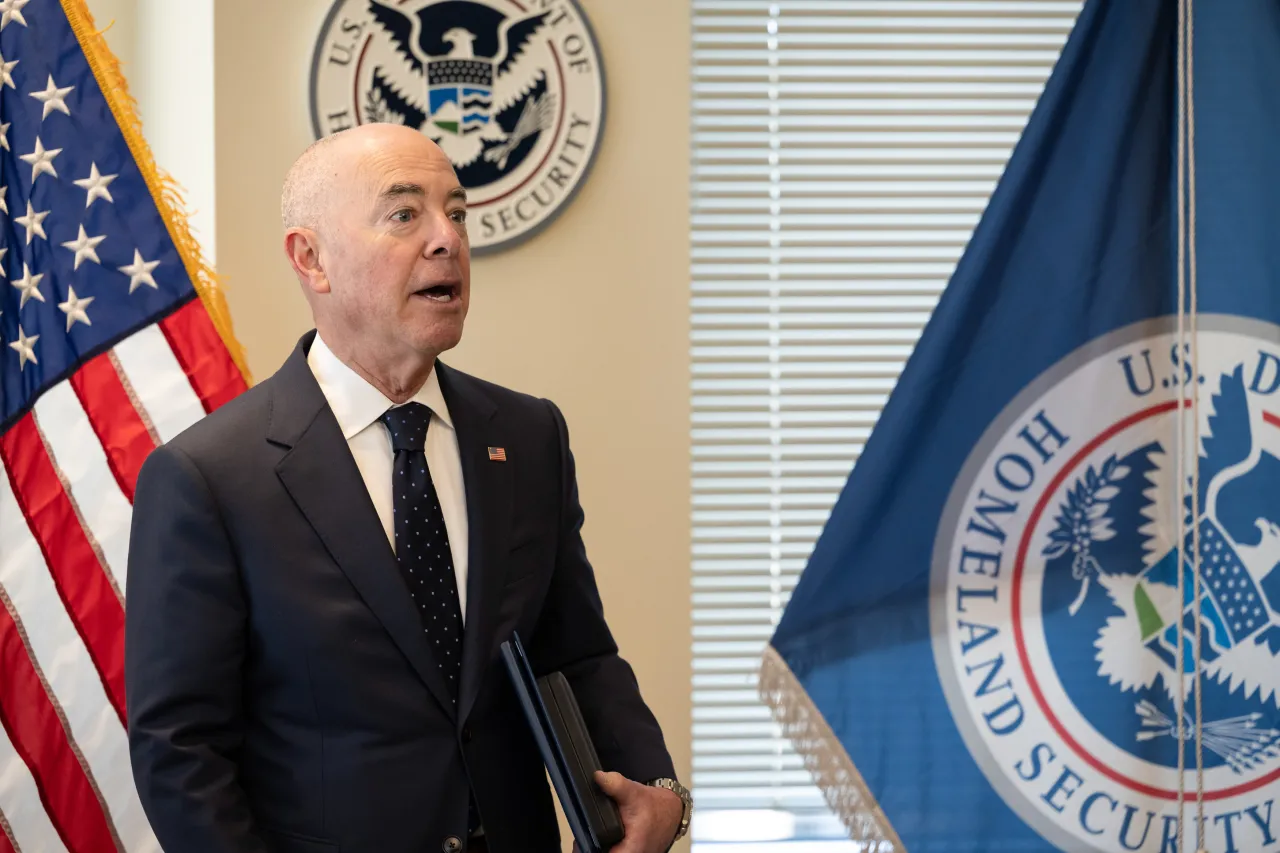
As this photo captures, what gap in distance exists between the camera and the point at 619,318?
2.47 metres

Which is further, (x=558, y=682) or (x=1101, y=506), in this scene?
(x=1101, y=506)

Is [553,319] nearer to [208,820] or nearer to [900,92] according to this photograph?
[900,92]

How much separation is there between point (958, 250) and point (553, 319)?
0.94m

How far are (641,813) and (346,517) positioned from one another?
48 cm

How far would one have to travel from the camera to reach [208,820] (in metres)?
1.23

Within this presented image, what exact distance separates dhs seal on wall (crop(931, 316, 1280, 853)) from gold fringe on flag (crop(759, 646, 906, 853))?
199 mm

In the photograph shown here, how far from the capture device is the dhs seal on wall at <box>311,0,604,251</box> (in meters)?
2.38

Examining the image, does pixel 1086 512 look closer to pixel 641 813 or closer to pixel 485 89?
pixel 641 813

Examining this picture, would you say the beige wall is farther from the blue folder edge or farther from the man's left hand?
the blue folder edge

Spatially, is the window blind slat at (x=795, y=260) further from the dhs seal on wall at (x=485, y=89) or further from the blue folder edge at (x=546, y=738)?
the blue folder edge at (x=546, y=738)

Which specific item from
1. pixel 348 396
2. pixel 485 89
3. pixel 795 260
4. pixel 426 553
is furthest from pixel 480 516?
pixel 795 260

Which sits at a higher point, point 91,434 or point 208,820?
point 91,434

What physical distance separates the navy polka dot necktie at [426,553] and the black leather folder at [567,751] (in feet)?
0.28

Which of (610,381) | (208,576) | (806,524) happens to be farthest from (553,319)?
(208,576)
